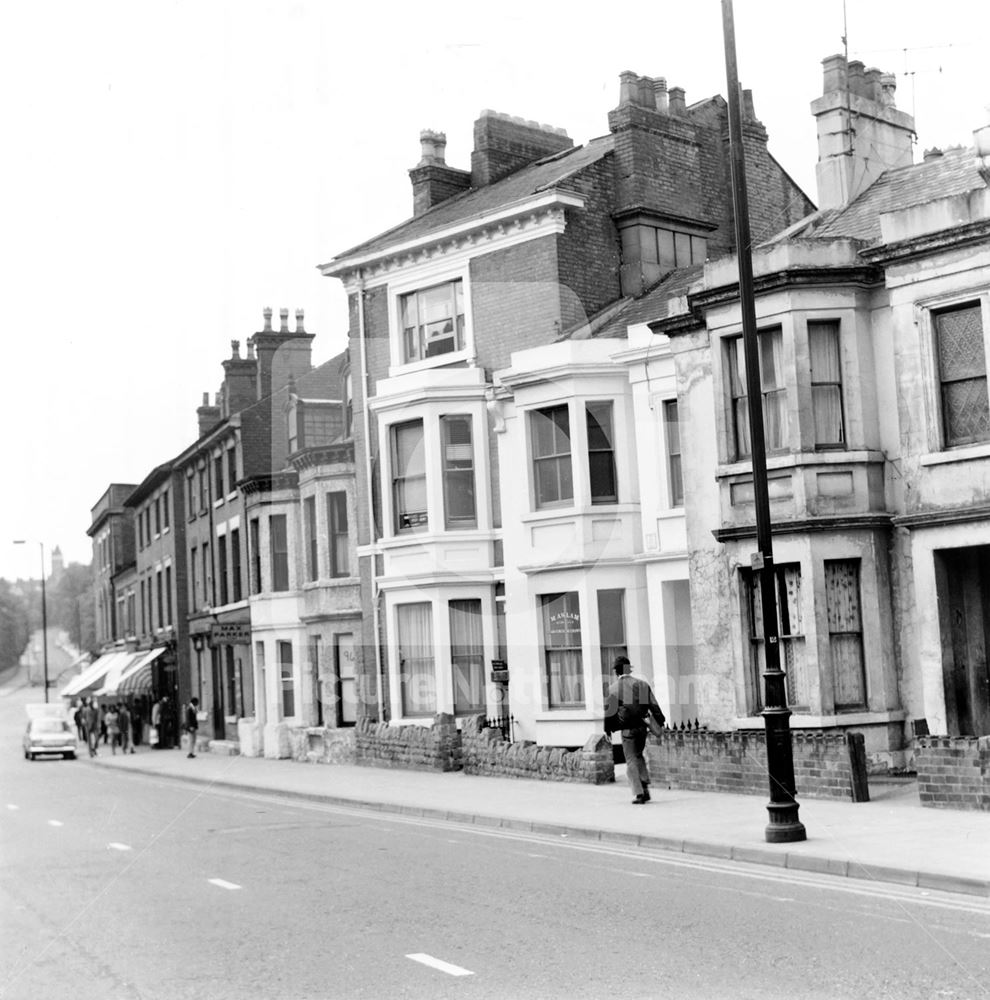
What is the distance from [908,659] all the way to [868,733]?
1.17 meters

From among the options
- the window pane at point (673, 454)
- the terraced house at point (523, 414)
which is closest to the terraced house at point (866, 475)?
the window pane at point (673, 454)

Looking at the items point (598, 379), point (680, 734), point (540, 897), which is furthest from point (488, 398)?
point (540, 897)

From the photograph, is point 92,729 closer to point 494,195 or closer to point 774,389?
point 494,195

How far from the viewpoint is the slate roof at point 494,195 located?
92.2 ft

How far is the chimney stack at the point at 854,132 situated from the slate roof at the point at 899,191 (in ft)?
1.21

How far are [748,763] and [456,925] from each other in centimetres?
895

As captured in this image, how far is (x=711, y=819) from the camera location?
15.7 m

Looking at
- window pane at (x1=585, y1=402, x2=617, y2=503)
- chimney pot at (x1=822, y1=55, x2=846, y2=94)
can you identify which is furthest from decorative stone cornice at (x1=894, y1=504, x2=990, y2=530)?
chimney pot at (x1=822, y1=55, x2=846, y2=94)

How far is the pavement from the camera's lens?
1187 cm

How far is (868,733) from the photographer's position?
752 inches

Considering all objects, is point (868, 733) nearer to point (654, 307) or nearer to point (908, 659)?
point (908, 659)

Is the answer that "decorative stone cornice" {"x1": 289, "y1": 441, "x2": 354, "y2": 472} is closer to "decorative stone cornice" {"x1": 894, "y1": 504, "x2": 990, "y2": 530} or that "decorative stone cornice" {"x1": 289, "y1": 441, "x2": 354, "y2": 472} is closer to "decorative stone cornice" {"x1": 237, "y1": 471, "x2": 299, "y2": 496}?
"decorative stone cornice" {"x1": 237, "y1": 471, "x2": 299, "y2": 496}

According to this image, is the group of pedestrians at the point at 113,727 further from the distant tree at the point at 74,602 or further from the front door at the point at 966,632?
the distant tree at the point at 74,602

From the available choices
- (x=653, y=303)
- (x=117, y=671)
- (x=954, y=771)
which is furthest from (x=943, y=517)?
(x=117, y=671)
